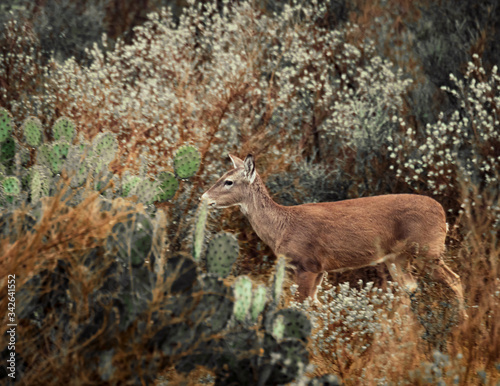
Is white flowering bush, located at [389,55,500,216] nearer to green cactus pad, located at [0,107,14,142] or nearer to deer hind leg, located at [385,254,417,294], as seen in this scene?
deer hind leg, located at [385,254,417,294]

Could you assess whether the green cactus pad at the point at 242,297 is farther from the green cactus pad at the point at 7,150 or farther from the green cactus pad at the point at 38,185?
the green cactus pad at the point at 7,150

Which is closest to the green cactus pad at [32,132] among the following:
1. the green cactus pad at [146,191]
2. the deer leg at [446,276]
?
the green cactus pad at [146,191]

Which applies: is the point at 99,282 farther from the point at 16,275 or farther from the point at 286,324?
the point at 286,324

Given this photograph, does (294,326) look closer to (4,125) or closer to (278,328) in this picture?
(278,328)

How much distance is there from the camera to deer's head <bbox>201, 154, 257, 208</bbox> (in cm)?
618

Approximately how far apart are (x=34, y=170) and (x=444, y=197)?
4.97 m

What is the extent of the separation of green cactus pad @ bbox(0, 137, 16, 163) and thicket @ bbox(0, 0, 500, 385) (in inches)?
0.5

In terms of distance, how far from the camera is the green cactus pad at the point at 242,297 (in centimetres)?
392

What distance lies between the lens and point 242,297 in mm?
3943

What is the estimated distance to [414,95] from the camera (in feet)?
32.2

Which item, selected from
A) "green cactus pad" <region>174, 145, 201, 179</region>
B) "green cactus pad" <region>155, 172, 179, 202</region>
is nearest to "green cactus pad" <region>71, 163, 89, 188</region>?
"green cactus pad" <region>155, 172, 179, 202</region>

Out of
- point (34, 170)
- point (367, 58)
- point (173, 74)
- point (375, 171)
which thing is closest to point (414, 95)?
point (367, 58)

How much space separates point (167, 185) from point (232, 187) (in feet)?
2.18

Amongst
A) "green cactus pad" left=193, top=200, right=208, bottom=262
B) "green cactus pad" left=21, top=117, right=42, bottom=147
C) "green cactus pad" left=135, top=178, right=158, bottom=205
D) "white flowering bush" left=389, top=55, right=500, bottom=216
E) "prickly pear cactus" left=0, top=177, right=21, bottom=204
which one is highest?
"white flowering bush" left=389, top=55, right=500, bottom=216
